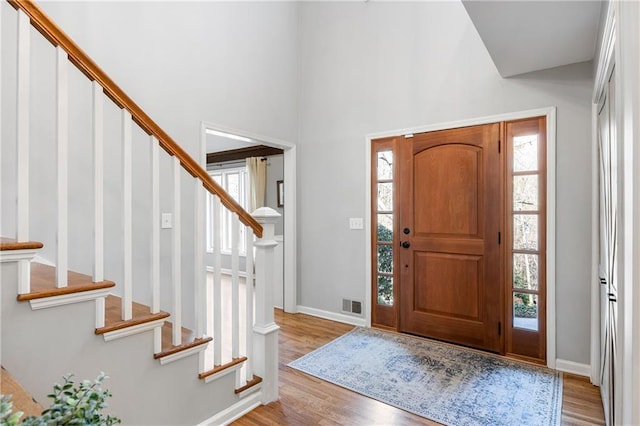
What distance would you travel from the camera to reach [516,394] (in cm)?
232

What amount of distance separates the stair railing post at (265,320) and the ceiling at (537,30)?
1808 millimetres

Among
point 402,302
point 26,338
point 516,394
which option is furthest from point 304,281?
point 26,338

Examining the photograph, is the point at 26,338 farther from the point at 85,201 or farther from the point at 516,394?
the point at 516,394

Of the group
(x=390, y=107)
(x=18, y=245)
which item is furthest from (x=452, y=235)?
(x=18, y=245)

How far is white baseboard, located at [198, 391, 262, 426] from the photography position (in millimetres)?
1932

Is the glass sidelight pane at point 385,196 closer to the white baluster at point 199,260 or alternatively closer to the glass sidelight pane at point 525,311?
the glass sidelight pane at point 525,311

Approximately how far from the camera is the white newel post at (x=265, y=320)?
218 cm

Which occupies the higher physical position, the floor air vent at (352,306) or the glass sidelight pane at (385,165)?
the glass sidelight pane at (385,165)

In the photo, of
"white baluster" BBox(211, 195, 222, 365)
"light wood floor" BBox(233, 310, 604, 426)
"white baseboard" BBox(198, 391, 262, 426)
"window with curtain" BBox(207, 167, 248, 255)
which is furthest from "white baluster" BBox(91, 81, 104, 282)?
"window with curtain" BBox(207, 167, 248, 255)

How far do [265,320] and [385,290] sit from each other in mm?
1787

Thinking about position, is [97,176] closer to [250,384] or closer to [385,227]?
[250,384]

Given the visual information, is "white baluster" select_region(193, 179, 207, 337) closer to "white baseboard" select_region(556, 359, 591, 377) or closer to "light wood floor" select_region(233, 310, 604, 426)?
"light wood floor" select_region(233, 310, 604, 426)

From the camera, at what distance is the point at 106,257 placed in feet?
8.04

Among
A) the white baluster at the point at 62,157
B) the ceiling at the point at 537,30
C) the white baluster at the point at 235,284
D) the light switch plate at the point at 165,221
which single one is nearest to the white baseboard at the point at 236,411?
the white baluster at the point at 235,284
